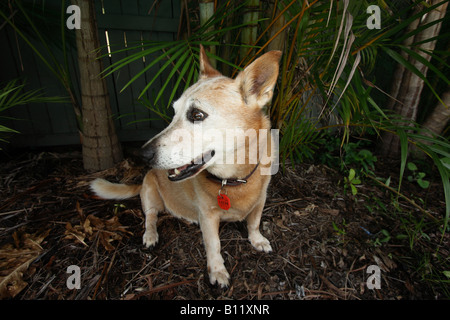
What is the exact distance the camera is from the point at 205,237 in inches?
A: 64.1

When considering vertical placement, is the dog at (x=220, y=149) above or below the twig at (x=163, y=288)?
above

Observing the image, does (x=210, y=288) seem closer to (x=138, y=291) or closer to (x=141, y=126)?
(x=138, y=291)

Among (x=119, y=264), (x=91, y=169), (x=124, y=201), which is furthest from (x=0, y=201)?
(x=119, y=264)

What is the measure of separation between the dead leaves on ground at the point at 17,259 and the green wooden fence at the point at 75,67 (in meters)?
1.59

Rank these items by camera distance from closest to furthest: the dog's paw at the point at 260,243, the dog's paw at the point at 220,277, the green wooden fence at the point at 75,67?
the dog's paw at the point at 220,277 < the dog's paw at the point at 260,243 < the green wooden fence at the point at 75,67

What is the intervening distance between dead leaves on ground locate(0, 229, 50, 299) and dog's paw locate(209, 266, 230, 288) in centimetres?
116

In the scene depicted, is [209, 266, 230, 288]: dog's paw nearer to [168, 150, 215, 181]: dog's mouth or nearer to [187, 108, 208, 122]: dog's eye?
[168, 150, 215, 181]: dog's mouth

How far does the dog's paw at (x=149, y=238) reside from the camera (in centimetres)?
176

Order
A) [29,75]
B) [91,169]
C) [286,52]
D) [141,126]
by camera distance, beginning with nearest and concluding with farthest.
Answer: [286,52], [91,169], [29,75], [141,126]

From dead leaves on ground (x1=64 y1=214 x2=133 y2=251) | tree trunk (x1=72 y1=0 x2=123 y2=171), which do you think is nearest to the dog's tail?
dead leaves on ground (x1=64 y1=214 x2=133 y2=251)

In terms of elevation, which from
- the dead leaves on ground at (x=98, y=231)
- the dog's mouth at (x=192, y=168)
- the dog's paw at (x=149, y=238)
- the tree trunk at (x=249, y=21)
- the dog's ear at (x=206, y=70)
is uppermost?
the tree trunk at (x=249, y=21)

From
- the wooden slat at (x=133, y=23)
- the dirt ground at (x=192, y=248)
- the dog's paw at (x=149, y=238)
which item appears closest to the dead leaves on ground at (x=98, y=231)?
the dirt ground at (x=192, y=248)

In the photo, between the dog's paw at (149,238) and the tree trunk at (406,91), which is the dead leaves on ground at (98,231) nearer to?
the dog's paw at (149,238)
